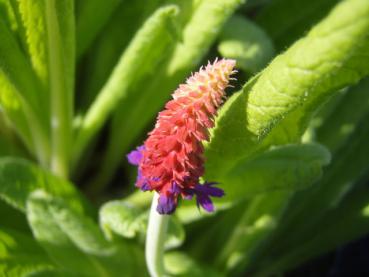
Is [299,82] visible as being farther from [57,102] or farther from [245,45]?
[57,102]

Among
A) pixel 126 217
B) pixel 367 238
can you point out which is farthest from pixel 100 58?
pixel 367 238

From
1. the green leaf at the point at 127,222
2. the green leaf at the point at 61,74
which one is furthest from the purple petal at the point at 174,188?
the green leaf at the point at 61,74

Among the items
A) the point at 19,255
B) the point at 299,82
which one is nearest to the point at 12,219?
the point at 19,255

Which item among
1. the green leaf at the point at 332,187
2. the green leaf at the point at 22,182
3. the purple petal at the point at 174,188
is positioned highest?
the purple petal at the point at 174,188

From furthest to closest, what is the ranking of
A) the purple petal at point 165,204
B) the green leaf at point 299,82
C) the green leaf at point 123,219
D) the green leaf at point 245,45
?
the green leaf at point 245,45, the green leaf at point 123,219, the purple petal at point 165,204, the green leaf at point 299,82

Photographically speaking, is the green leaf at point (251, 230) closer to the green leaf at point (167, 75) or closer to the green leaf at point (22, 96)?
the green leaf at point (167, 75)

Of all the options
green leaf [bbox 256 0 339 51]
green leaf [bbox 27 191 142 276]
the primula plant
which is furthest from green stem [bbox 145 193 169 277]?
green leaf [bbox 256 0 339 51]
